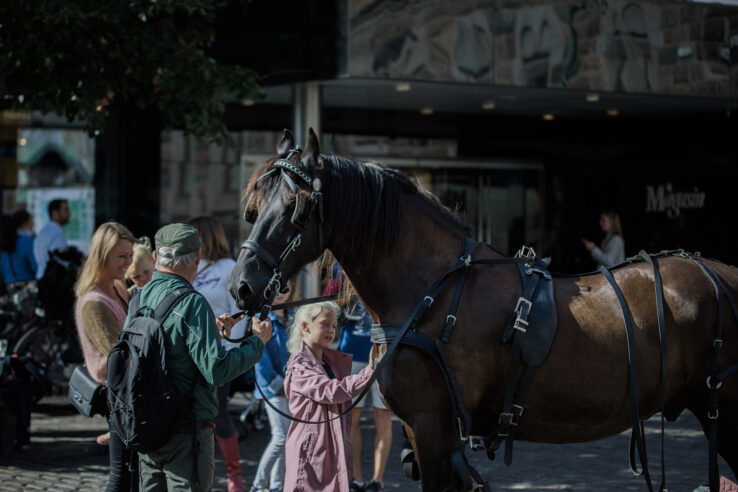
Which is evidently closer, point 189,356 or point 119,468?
point 189,356

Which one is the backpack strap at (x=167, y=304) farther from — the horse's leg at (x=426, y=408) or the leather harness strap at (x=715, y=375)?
the leather harness strap at (x=715, y=375)

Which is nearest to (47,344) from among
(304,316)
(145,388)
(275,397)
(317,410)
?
(275,397)

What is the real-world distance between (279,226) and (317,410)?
1.83 metres

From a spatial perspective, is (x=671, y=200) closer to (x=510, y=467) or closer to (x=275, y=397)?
(x=510, y=467)

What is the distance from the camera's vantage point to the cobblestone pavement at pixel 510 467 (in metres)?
6.80

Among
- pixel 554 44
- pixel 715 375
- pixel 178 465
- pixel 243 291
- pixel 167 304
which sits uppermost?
pixel 554 44

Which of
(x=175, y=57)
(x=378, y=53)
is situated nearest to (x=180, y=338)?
(x=175, y=57)

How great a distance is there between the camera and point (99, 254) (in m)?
5.69

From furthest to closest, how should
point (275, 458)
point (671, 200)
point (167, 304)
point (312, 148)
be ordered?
1. point (671, 200)
2. point (275, 458)
3. point (167, 304)
4. point (312, 148)

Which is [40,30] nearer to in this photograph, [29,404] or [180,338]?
[29,404]

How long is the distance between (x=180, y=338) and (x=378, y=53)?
7.97 metres

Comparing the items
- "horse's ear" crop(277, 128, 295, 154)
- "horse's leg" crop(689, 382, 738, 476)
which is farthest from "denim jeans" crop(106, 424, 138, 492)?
"horse's leg" crop(689, 382, 738, 476)

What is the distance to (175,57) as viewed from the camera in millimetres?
8242

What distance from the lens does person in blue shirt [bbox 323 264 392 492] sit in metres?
6.50
